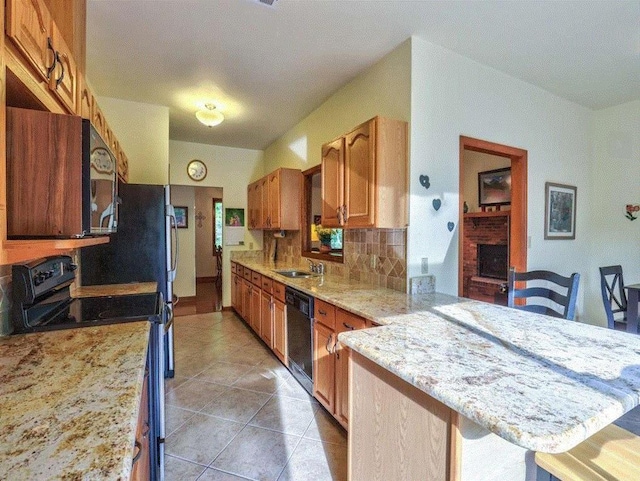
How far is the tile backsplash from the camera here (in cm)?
242

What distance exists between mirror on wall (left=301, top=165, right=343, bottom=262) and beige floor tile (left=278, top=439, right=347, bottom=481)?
1.99 m

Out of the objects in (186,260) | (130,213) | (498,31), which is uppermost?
(498,31)

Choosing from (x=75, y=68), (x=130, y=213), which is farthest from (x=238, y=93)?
(x=75, y=68)

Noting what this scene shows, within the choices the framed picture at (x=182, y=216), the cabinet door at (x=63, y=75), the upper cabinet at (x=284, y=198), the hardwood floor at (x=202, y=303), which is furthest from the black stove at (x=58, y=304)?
the framed picture at (x=182, y=216)

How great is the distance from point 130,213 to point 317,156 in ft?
6.66

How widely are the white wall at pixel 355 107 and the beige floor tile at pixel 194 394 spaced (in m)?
2.57

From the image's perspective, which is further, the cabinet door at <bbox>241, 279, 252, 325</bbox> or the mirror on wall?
the cabinet door at <bbox>241, 279, 252, 325</bbox>

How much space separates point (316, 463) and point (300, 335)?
1.00 m

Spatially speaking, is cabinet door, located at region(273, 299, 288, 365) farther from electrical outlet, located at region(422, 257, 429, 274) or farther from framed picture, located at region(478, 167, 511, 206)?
framed picture, located at region(478, 167, 511, 206)

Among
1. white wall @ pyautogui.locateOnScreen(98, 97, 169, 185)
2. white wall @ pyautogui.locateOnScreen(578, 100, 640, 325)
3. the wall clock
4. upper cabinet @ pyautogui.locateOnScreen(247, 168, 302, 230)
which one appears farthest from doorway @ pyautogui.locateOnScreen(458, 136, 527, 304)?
the wall clock

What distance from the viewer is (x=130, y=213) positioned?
277 cm

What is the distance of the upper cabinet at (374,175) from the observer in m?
2.23

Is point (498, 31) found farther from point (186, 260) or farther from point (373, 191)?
point (186, 260)

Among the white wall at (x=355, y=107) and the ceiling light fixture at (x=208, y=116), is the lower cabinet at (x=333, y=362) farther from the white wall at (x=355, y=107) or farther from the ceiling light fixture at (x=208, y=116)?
the ceiling light fixture at (x=208, y=116)
